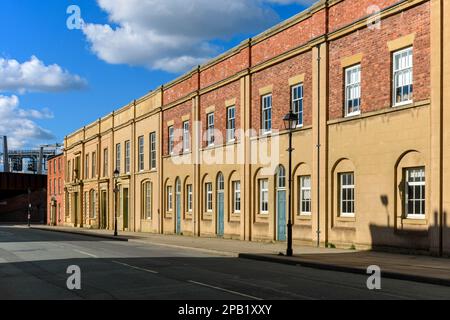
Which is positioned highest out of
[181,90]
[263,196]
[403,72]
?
[181,90]

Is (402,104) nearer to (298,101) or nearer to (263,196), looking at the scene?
(298,101)

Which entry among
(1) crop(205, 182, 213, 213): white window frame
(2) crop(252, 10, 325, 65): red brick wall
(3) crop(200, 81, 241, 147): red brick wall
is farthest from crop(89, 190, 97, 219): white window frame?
(2) crop(252, 10, 325, 65): red brick wall

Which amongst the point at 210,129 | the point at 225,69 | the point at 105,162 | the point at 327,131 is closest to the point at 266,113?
the point at 225,69

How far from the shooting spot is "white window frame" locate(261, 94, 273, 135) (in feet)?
94.4

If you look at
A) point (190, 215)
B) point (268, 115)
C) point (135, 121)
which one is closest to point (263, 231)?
point (268, 115)

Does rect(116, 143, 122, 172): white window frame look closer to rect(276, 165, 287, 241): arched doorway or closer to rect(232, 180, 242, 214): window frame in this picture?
rect(232, 180, 242, 214): window frame

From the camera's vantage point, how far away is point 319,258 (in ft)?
62.6

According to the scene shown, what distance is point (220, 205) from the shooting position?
3362cm

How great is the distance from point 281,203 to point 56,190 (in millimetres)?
54971

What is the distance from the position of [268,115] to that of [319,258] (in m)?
11.1

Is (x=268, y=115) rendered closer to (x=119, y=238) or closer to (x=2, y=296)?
(x=119, y=238)

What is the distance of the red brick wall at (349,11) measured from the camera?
21953 mm

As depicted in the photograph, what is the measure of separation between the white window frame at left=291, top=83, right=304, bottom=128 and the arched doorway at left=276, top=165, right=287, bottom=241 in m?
2.50
